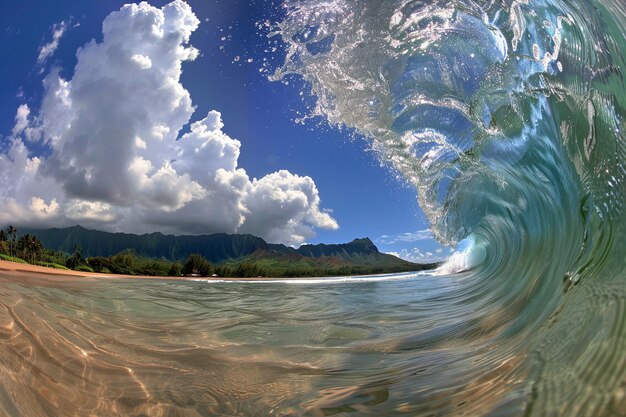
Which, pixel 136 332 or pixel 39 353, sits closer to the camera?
pixel 39 353

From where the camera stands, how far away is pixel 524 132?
4848mm

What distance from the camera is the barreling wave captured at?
4.06ft

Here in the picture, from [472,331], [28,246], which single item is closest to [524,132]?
[472,331]

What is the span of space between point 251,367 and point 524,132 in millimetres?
4748

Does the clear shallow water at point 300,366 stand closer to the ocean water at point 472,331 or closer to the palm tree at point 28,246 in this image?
the ocean water at point 472,331

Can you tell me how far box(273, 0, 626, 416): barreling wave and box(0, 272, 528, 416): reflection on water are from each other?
23 cm

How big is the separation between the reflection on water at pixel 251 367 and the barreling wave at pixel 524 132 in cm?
23

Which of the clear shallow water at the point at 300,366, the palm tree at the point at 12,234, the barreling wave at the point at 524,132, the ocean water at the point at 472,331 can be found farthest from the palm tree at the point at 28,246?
the clear shallow water at the point at 300,366

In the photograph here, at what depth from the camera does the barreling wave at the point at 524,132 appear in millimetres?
1236

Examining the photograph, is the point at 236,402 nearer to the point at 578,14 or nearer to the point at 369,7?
the point at 578,14

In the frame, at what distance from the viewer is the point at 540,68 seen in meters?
3.42

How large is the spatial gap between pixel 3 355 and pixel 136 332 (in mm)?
1104

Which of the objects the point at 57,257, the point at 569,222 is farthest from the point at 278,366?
the point at 57,257

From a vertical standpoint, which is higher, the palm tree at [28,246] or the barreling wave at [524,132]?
the barreling wave at [524,132]
